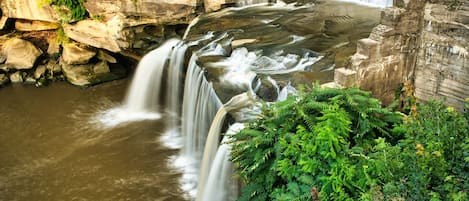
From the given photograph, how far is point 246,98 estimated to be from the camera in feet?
26.2

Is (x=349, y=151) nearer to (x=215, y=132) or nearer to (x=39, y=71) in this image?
(x=215, y=132)

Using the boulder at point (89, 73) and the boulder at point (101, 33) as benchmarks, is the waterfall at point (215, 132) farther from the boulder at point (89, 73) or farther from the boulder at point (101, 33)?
the boulder at point (89, 73)

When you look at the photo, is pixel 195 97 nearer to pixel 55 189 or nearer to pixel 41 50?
pixel 55 189

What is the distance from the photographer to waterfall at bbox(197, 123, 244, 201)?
6930 millimetres

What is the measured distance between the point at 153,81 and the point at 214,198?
4.83 meters

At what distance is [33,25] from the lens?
13617 mm

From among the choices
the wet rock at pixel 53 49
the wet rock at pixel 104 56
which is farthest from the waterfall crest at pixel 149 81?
the wet rock at pixel 53 49

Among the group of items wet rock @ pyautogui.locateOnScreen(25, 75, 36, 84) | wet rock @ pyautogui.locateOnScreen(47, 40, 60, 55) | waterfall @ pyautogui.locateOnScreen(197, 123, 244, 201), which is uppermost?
wet rock @ pyautogui.locateOnScreen(47, 40, 60, 55)

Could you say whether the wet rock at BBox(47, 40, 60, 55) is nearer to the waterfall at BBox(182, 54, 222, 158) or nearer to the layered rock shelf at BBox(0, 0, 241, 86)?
the layered rock shelf at BBox(0, 0, 241, 86)

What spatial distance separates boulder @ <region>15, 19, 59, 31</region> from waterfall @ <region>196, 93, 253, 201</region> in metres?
7.70

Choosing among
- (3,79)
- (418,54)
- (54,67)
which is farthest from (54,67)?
(418,54)

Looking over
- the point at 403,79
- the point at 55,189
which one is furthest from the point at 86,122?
the point at 403,79

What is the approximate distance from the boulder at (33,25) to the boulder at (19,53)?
1.83 ft

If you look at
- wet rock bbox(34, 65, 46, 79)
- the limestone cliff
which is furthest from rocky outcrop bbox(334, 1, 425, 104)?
wet rock bbox(34, 65, 46, 79)
